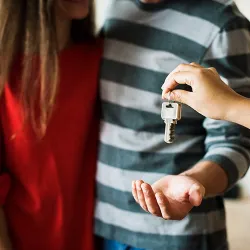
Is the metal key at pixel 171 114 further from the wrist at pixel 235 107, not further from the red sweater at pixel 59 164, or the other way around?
the red sweater at pixel 59 164

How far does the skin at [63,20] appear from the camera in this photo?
70 cm

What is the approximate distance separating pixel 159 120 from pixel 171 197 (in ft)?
0.52

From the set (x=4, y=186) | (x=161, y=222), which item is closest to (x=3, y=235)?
(x=4, y=186)

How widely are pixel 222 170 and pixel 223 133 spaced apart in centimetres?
6

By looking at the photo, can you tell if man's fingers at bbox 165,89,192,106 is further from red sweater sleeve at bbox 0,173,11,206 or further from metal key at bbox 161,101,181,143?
red sweater sleeve at bbox 0,173,11,206

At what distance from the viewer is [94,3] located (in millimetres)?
795

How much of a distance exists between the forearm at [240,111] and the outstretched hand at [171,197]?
0.34 feet

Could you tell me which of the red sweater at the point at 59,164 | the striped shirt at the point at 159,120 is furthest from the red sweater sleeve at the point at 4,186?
the striped shirt at the point at 159,120

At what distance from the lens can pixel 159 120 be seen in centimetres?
67

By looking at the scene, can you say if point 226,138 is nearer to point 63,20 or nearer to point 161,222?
point 161,222

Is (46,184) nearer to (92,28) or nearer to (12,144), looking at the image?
(12,144)

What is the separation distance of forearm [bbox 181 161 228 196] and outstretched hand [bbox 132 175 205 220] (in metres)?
0.05

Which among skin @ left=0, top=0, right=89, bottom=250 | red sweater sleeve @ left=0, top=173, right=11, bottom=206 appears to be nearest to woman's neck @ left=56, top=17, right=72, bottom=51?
skin @ left=0, top=0, right=89, bottom=250

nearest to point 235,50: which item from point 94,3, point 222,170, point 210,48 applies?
point 210,48
